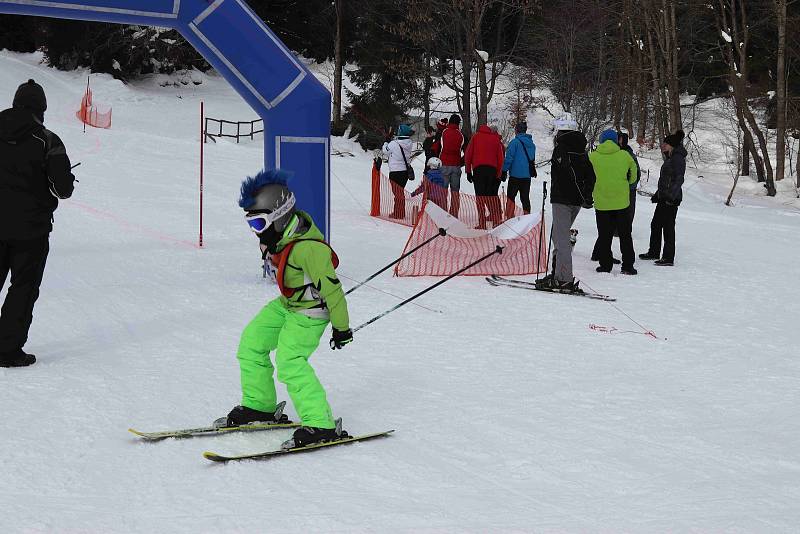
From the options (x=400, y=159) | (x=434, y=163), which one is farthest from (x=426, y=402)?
(x=400, y=159)

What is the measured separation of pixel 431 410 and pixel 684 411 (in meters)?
1.59

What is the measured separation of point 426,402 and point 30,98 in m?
3.20

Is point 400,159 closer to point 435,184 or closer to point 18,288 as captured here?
point 435,184

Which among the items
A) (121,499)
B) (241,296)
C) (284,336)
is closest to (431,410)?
(284,336)

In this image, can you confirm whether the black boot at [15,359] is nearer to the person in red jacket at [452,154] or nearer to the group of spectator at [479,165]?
the group of spectator at [479,165]

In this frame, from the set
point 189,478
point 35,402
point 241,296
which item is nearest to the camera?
point 189,478

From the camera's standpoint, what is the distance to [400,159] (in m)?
13.3

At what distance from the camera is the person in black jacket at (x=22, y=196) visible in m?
5.58

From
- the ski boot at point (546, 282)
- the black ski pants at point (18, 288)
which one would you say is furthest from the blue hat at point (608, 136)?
the black ski pants at point (18, 288)

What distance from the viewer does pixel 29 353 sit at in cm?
604

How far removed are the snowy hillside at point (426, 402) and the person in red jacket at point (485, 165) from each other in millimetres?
1504

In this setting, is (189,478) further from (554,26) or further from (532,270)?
(554,26)

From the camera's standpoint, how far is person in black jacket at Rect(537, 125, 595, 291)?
354 inches

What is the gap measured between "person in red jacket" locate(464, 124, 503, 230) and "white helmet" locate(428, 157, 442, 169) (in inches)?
22.4
